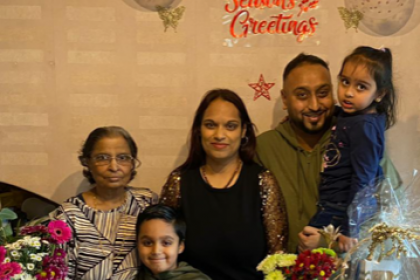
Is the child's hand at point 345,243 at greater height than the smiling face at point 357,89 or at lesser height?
lesser

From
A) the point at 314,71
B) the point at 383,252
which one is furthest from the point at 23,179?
the point at 383,252

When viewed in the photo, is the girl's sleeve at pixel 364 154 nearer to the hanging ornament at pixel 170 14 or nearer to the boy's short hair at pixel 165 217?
the boy's short hair at pixel 165 217

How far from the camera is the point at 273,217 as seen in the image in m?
1.75

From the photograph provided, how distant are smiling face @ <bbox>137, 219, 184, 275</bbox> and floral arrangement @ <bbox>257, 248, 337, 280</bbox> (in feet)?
1.04

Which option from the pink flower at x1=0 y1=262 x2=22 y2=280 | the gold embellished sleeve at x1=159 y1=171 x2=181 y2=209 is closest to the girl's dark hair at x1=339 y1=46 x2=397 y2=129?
the gold embellished sleeve at x1=159 y1=171 x2=181 y2=209

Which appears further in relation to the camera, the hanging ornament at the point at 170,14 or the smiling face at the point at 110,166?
the hanging ornament at the point at 170,14

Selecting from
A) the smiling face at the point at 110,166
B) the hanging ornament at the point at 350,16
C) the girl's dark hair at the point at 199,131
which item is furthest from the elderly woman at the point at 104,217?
the hanging ornament at the point at 350,16

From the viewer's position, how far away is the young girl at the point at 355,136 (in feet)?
5.19

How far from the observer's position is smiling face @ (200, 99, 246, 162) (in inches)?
68.2

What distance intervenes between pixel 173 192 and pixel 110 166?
258 millimetres

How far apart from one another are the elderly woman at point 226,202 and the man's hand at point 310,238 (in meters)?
0.10

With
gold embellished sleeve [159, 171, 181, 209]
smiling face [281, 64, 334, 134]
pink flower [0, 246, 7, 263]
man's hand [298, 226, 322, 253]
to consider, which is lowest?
man's hand [298, 226, 322, 253]

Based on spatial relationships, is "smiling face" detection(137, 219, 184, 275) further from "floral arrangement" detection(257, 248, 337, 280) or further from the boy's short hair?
"floral arrangement" detection(257, 248, 337, 280)

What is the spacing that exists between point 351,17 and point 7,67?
5.18 ft
